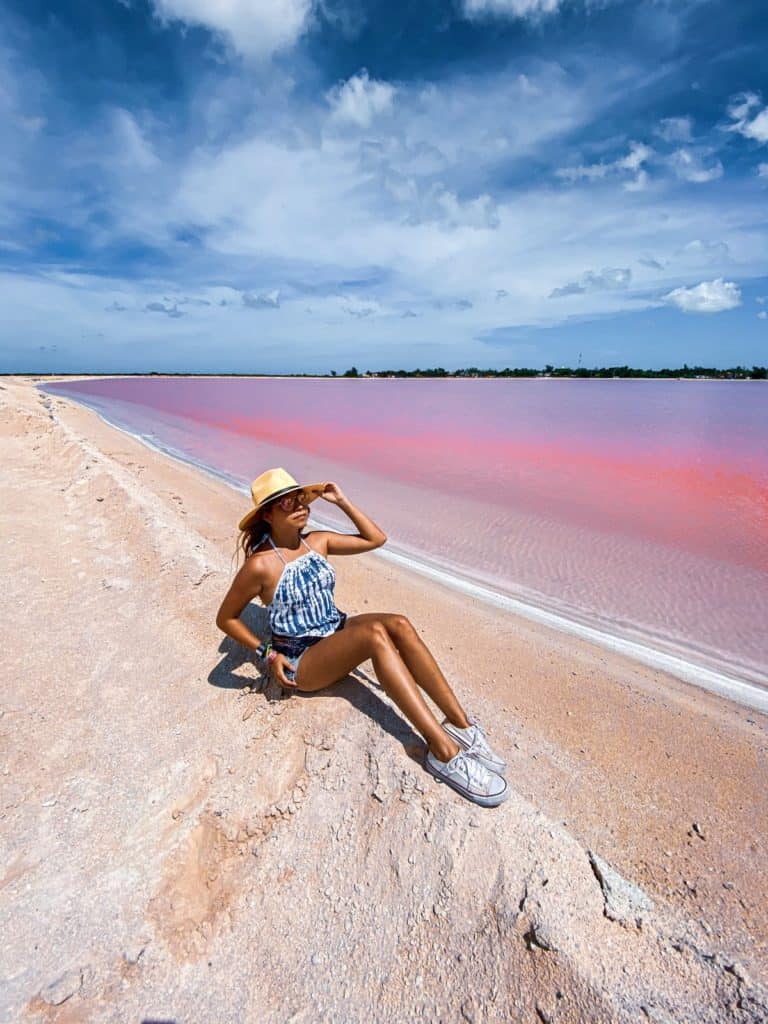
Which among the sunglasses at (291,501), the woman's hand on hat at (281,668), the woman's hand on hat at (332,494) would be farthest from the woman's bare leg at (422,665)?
the woman's hand on hat at (332,494)

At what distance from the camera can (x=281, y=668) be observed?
2.87 m

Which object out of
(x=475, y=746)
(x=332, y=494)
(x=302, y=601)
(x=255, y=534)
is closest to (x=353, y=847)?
(x=475, y=746)

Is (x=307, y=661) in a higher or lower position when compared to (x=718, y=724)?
higher

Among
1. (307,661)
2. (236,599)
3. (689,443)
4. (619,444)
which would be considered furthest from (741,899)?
(689,443)

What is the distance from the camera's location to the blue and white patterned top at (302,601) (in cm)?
292

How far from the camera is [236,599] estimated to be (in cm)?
294

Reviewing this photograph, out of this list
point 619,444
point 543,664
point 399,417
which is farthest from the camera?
point 399,417

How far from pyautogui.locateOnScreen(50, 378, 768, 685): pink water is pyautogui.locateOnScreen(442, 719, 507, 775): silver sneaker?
2.39m

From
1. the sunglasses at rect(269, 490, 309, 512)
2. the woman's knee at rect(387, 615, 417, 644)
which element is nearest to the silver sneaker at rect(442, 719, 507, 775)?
the woman's knee at rect(387, 615, 417, 644)

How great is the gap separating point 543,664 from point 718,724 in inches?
45.3

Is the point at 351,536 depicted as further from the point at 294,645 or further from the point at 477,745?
the point at 477,745

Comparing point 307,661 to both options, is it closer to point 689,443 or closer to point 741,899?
point 741,899

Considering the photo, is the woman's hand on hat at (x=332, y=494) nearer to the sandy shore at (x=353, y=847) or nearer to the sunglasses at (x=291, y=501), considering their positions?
the sunglasses at (x=291, y=501)

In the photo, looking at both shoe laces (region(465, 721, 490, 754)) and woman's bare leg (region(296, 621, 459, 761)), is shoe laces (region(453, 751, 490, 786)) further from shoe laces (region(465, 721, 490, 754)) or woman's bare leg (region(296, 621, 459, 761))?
shoe laces (region(465, 721, 490, 754))
